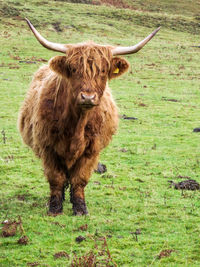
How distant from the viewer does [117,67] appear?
5137 millimetres

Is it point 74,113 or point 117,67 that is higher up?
point 117,67

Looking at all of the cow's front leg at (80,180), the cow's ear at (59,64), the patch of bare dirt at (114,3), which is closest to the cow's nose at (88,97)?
the cow's ear at (59,64)

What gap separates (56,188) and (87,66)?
6.42ft

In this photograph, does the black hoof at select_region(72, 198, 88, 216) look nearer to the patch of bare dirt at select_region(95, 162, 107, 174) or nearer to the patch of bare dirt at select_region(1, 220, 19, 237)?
the patch of bare dirt at select_region(1, 220, 19, 237)

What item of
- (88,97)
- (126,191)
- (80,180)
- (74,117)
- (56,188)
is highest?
(88,97)

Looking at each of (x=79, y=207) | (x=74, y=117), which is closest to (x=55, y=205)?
(x=79, y=207)

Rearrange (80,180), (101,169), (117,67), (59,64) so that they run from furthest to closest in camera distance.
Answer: (101,169), (80,180), (117,67), (59,64)

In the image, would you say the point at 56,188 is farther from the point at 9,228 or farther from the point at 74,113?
the point at 74,113

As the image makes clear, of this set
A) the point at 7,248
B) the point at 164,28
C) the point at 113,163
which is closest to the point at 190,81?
the point at 113,163

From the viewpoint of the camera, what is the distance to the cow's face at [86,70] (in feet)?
14.9

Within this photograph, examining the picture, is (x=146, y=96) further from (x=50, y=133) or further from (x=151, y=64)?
(x=50, y=133)

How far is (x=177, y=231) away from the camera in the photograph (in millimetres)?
5117

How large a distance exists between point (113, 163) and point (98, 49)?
4.18m

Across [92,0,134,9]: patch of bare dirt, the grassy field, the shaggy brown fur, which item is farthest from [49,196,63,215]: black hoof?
[92,0,134,9]: patch of bare dirt
